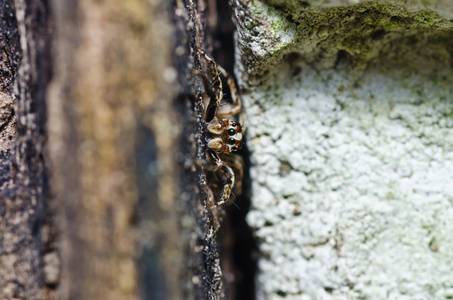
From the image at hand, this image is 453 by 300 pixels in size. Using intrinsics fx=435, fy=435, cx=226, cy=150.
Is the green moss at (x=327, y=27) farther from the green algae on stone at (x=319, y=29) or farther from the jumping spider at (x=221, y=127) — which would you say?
the jumping spider at (x=221, y=127)

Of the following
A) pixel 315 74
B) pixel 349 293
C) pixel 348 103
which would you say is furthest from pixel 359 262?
pixel 315 74

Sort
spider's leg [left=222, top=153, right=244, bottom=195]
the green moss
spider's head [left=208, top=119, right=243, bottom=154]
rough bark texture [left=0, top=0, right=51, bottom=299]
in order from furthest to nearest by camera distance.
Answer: spider's leg [left=222, top=153, right=244, bottom=195] → spider's head [left=208, top=119, right=243, bottom=154] → the green moss → rough bark texture [left=0, top=0, right=51, bottom=299]

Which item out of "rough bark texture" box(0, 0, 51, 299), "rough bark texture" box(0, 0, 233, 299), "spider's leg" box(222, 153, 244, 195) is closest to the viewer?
"rough bark texture" box(0, 0, 233, 299)

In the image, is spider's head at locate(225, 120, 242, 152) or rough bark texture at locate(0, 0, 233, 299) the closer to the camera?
rough bark texture at locate(0, 0, 233, 299)

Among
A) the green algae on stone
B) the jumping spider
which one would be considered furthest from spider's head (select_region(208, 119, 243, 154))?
the green algae on stone

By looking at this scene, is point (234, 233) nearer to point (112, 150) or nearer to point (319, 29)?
point (319, 29)

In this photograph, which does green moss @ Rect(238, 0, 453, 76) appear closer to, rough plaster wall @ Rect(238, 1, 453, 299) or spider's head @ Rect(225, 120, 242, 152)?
rough plaster wall @ Rect(238, 1, 453, 299)

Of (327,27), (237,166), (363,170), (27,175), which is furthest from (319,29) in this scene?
(27,175)
